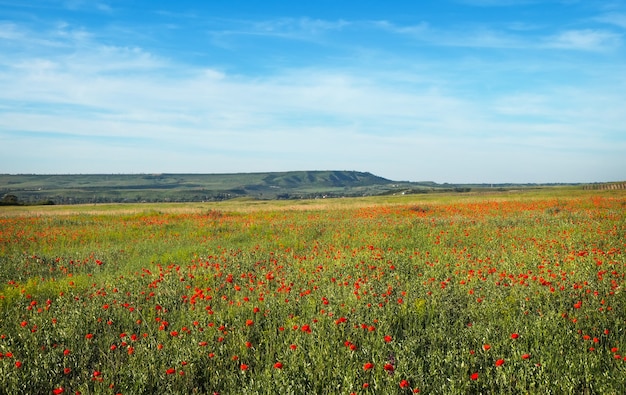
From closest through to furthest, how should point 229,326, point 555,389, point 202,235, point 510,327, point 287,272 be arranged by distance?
point 555,389
point 510,327
point 229,326
point 287,272
point 202,235

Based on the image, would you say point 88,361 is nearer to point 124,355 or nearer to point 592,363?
point 124,355

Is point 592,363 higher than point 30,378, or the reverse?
point 592,363

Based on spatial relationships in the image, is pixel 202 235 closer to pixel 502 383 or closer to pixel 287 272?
pixel 287 272

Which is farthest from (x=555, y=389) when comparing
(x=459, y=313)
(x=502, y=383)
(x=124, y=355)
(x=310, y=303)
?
(x=124, y=355)

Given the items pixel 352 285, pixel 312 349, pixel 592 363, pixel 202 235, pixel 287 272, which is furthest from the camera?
pixel 202 235

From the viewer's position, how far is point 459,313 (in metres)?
6.90

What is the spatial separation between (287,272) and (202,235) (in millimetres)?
11864

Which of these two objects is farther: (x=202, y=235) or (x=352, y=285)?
(x=202, y=235)

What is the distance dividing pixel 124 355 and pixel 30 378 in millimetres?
1107

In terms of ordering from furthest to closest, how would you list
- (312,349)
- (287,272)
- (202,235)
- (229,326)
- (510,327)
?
(202,235), (287,272), (229,326), (510,327), (312,349)

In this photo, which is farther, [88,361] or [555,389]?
[88,361]

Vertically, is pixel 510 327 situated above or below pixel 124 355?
above

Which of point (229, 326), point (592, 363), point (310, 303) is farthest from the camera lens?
point (310, 303)

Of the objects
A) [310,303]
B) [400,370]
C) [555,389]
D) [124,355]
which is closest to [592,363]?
[555,389]
